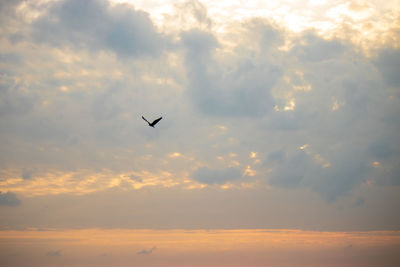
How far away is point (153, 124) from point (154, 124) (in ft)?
3.05

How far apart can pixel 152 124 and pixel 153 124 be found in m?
0.45

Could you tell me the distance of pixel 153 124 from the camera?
193 m

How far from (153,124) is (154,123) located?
86 cm

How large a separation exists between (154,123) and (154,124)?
1.55 meters

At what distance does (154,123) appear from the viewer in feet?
631

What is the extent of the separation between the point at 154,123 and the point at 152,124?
0.99 meters

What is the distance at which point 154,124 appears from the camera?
636ft

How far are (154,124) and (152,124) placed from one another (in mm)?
1318

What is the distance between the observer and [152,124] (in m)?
193
